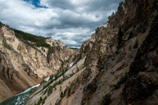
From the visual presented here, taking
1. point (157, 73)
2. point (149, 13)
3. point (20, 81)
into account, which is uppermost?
point (149, 13)

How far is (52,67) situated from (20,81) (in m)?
43.9

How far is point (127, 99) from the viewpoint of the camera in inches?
201

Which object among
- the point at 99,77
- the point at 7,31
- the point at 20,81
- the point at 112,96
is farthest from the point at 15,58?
the point at 112,96

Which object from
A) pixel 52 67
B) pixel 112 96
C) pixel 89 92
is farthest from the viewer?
pixel 52 67

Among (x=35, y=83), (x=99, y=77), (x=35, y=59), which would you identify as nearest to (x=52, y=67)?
(x=35, y=59)

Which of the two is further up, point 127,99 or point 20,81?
point 127,99

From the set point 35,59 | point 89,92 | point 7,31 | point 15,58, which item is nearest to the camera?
point 89,92

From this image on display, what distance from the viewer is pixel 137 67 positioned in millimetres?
6004

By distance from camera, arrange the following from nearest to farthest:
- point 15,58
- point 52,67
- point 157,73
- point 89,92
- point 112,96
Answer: point 157,73 → point 112,96 → point 89,92 → point 15,58 → point 52,67

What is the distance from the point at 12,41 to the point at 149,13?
75971mm

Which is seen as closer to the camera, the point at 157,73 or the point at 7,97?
the point at 157,73

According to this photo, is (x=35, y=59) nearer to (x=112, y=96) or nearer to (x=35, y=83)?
(x=35, y=83)

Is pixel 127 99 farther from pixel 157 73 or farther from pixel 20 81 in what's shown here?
pixel 20 81

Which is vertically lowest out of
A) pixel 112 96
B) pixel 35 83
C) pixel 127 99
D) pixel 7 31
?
pixel 35 83
